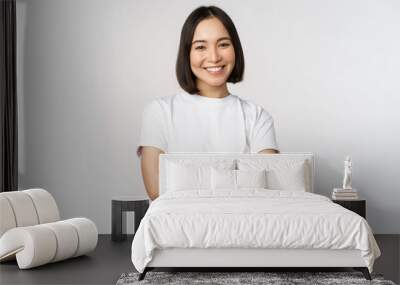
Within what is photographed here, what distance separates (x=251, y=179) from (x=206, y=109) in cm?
110

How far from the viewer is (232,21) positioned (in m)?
7.13

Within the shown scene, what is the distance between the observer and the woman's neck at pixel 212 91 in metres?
7.07

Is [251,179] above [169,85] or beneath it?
beneath

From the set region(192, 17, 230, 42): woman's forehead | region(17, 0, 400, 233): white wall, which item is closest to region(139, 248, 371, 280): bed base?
region(17, 0, 400, 233): white wall

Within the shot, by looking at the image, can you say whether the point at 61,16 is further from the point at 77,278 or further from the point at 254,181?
the point at 77,278

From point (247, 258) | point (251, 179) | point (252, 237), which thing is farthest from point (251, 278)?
point (251, 179)

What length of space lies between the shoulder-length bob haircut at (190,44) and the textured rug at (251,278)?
2.49m

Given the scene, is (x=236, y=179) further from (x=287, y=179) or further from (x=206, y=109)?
(x=206, y=109)

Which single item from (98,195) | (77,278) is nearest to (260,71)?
(98,195)

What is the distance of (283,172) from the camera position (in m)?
6.45

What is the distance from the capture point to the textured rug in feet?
15.9

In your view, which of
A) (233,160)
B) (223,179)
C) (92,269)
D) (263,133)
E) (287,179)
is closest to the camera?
(92,269)

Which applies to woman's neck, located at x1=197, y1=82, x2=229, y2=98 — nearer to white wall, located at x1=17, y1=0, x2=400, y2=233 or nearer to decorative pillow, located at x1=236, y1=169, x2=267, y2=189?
white wall, located at x1=17, y1=0, x2=400, y2=233

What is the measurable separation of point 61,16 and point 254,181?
2.67 metres
